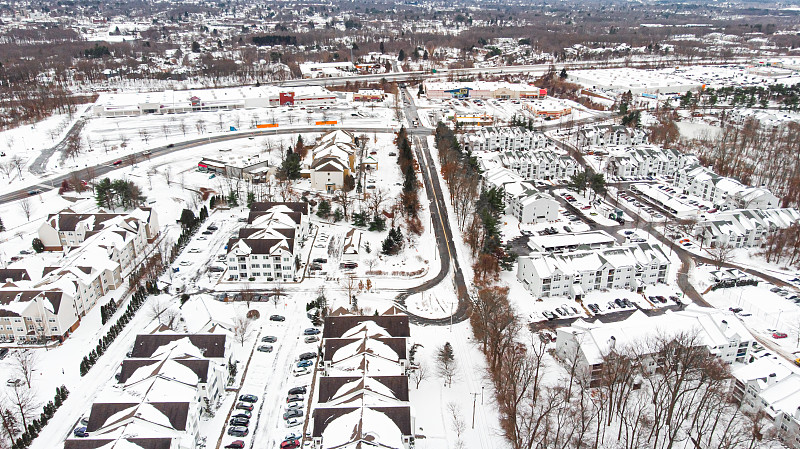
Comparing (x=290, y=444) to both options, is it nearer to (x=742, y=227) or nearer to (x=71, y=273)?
(x=71, y=273)

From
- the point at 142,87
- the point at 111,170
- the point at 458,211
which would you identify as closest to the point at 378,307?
the point at 458,211

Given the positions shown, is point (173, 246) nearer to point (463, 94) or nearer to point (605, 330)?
point (605, 330)

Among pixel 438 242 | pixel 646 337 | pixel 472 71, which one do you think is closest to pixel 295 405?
pixel 646 337

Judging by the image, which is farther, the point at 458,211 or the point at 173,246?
the point at 458,211

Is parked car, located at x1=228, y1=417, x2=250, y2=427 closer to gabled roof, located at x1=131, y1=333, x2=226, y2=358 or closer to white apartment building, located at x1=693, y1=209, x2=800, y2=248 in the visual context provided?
gabled roof, located at x1=131, y1=333, x2=226, y2=358

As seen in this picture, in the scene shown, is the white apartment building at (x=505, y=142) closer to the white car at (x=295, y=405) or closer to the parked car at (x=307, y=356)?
the parked car at (x=307, y=356)

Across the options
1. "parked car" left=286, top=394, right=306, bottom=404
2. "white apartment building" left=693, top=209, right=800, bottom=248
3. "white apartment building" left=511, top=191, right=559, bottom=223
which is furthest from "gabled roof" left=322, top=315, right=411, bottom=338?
"white apartment building" left=693, top=209, right=800, bottom=248

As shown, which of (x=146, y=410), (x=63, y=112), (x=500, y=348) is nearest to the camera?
(x=146, y=410)
